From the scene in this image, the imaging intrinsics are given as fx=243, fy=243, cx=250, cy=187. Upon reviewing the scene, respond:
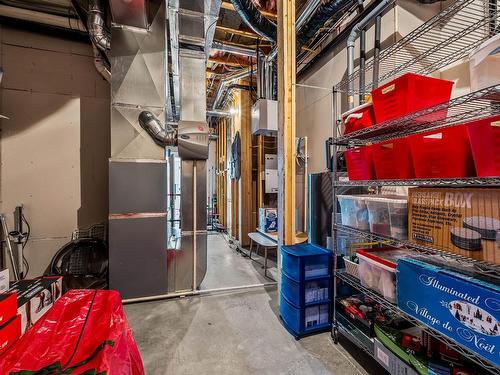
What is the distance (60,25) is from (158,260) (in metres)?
3.07

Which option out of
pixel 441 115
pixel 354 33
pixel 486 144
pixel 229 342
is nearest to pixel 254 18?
pixel 354 33

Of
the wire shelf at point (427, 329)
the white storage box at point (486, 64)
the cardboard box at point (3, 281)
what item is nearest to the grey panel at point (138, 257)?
→ the cardboard box at point (3, 281)

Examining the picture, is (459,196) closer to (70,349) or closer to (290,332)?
(290,332)

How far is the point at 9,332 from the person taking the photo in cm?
108

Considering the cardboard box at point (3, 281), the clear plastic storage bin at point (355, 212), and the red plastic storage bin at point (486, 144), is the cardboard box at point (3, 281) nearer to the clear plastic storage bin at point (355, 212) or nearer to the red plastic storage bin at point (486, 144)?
the clear plastic storage bin at point (355, 212)

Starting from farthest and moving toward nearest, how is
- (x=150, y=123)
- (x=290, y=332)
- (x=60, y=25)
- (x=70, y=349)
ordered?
(x=60, y=25) < (x=150, y=123) < (x=290, y=332) < (x=70, y=349)

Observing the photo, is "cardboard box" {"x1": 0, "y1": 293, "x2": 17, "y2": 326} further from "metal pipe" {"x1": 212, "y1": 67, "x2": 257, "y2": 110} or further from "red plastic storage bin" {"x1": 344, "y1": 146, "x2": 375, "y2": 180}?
"metal pipe" {"x1": 212, "y1": 67, "x2": 257, "y2": 110}

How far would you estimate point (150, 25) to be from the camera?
9.04 ft

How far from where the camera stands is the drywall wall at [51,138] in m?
2.96

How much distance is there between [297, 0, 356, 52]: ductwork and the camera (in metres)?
2.48

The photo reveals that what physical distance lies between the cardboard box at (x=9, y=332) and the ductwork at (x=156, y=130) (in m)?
1.92

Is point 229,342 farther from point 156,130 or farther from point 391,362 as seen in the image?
point 156,130

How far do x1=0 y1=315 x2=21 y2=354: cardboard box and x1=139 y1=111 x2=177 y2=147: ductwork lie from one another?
1.92 metres

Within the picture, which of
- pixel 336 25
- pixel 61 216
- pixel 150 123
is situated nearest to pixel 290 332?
pixel 150 123
